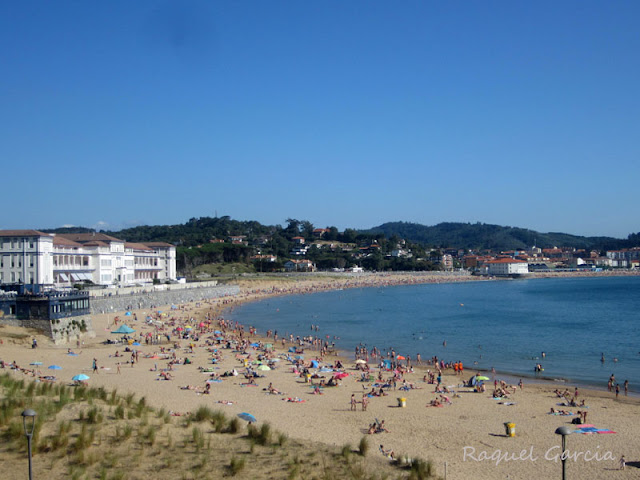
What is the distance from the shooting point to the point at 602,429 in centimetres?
1457

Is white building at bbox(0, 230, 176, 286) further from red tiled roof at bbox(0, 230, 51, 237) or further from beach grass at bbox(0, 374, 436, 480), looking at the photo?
beach grass at bbox(0, 374, 436, 480)

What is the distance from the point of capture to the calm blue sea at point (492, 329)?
25219 millimetres

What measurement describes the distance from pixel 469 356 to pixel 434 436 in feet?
44.8

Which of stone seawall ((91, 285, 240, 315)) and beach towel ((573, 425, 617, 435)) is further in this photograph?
stone seawall ((91, 285, 240, 315))

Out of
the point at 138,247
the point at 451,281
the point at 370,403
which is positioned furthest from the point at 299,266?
the point at 370,403

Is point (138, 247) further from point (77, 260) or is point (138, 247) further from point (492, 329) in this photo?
point (492, 329)

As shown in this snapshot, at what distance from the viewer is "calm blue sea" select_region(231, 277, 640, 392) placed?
2522 centimetres

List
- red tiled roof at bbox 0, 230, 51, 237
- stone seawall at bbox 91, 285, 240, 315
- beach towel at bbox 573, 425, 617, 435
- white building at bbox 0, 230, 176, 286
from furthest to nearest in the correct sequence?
stone seawall at bbox 91, 285, 240, 315 → white building at bbox 0, 230, 176, 286 → red tiled roof at bbox 0, 230, 51, 237 → beach towel at bbox 573, 425, 617, 435

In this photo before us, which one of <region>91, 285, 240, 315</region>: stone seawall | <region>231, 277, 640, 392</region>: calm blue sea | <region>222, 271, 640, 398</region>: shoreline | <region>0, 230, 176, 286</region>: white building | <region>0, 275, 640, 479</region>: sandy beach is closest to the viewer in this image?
<region>0, 275, 640, 479</region>: sandy beach

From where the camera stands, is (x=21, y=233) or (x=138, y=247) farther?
(x=138, y=247)

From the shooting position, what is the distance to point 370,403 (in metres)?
18.0
